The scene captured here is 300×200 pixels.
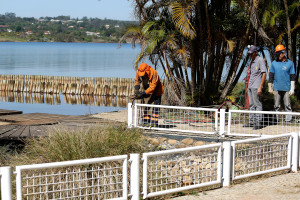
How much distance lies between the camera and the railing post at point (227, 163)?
7.93 meters

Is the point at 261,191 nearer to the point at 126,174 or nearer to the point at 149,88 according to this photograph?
the point at 126,174

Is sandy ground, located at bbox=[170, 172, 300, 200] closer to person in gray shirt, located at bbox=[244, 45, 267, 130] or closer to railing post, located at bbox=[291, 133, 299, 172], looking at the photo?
railing post, located at bbox=[291, 133, 299, 172]

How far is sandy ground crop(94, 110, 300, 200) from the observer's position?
743 cm

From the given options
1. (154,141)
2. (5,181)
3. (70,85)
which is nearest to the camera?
(5,181)

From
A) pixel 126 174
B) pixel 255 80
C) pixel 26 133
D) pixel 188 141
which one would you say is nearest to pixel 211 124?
pixel 188 141

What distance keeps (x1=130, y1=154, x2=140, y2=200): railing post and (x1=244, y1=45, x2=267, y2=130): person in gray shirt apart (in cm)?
544

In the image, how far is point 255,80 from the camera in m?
12.2

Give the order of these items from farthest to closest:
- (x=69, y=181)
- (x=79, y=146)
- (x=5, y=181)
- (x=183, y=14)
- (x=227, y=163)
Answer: (x=183, y=14) → (x=79, y=146) → (x=227, y=163) → (x=69, y=181) → (x=5, y=181)

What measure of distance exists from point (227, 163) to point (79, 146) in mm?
2461

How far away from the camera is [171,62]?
17.5m

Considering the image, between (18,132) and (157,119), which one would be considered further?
(157,119)

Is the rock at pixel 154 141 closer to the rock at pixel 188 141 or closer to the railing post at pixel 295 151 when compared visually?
the rock at pixel 188 141

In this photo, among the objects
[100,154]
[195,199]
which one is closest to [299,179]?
[195,199]

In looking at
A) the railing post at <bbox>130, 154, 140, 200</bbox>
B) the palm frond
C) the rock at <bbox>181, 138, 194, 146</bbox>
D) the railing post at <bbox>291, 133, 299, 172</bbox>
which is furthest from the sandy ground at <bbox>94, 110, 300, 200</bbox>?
the palm frond
